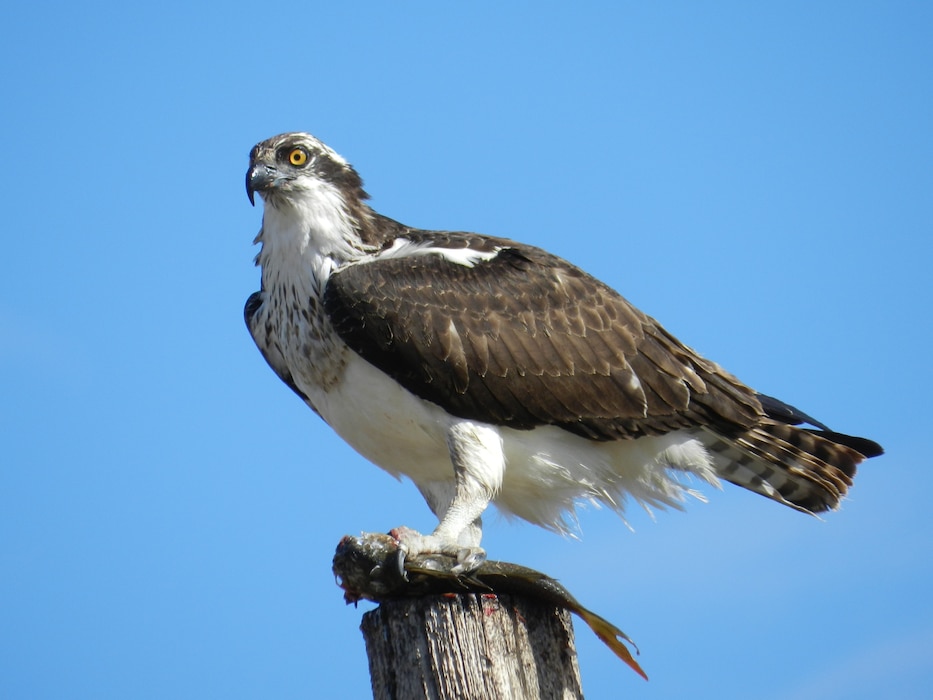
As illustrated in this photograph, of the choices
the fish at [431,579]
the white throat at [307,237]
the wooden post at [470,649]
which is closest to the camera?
the wooden post at [470,649]

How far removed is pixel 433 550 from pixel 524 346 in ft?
5.68

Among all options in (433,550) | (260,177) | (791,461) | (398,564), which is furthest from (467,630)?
(260,177)

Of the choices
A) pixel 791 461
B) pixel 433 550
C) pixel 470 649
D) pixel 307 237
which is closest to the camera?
pixel 470 649

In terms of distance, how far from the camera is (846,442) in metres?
7.20

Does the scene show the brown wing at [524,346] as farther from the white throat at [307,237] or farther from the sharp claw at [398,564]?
the sharp claw at [398,564]

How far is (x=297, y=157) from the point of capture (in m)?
7.10

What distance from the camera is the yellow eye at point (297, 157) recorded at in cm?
709

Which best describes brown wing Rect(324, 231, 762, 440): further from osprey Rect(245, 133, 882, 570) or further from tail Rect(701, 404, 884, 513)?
tail Rect(701, 404, 884, 513)

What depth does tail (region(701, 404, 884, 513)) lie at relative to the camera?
23.1 feet

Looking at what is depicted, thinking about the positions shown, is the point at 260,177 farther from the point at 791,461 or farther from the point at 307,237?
the point at 791,461

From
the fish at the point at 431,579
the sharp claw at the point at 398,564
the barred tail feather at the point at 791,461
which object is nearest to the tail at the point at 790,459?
the barred tail feather at the point at 791,461

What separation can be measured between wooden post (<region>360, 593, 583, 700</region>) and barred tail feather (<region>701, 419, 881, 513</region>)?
2.44 m

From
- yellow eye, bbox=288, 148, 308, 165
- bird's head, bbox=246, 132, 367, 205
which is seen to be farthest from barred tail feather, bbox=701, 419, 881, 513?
yellow eye, bbox=288, 148, 308, 165

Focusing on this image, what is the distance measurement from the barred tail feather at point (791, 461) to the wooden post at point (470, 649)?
7.99 ft
